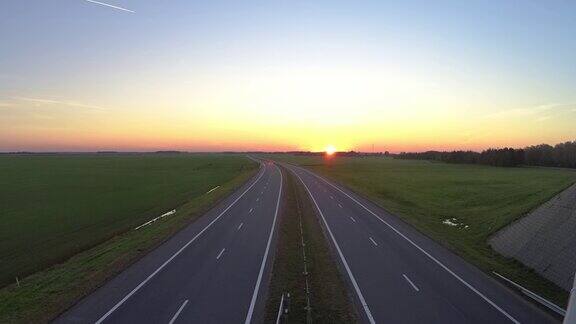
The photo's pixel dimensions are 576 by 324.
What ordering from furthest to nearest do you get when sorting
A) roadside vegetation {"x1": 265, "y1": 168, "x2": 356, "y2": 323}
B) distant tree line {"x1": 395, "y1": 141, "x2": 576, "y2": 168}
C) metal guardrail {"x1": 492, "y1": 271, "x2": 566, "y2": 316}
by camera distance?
distant tree line {"x1": 395, "y1": 141, "x2": 576, "y2": 168} → metal guardrail {"x1": 492, "y1": 271, "x2": 566, "y2": 316} → roadside vegetation {"x1": 265, "y1": 168, "x2": 356, "y2": 323}

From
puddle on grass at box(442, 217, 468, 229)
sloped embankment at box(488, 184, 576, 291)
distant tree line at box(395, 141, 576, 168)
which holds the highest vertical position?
distant tree line at box(395, 141, 576, 168)

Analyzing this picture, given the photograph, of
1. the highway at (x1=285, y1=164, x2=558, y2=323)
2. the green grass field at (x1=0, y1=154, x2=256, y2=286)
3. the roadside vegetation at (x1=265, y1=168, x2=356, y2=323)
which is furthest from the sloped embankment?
the green grass field at (x1=0, y1=154, x2=256, y2=286)

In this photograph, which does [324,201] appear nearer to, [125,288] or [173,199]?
[173,199]

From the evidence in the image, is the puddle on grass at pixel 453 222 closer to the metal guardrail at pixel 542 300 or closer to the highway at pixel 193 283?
the metal guardrail at pixel 542 300

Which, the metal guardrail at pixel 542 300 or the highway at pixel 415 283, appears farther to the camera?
the metal guardrail at pixel 542 300

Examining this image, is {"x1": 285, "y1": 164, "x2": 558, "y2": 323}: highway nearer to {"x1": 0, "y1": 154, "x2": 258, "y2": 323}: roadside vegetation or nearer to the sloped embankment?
the sloped embankment

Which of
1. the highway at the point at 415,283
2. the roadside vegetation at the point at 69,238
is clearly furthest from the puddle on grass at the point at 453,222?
the roadside vegetation at the point at 69,238

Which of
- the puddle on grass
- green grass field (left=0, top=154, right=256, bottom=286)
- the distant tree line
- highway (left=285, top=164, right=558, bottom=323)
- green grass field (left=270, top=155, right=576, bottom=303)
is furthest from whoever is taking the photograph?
the distant tree line

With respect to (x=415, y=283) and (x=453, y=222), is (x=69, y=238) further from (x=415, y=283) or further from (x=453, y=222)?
(x=453, y=222)
